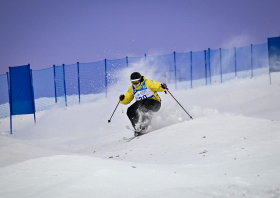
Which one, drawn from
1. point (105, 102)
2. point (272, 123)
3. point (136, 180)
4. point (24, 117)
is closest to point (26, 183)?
point (136, 180)

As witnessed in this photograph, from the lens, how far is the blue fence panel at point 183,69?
18.4 meters

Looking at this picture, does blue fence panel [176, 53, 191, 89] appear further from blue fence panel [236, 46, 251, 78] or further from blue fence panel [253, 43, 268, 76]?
blue fence panel [253, 43, 268, 76]

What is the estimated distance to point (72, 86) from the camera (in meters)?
16.6

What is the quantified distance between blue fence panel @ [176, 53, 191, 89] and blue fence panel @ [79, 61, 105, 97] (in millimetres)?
5241

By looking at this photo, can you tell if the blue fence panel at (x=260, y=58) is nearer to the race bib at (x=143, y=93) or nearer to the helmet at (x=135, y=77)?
the race bib at (x=143, y=93)

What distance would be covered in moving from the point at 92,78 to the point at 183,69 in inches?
249

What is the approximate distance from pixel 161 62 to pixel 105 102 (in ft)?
15.7

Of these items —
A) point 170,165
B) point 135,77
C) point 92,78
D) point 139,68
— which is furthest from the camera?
point 139,68

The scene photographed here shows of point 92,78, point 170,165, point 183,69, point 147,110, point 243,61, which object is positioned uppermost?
point 243,61

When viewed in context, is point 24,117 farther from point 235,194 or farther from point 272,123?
point 235,194

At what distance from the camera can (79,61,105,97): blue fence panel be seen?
647 inches

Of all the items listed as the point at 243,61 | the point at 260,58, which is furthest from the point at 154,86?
the point at 260,58

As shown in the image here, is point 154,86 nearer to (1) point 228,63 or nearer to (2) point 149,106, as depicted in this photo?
(2) point 149,106

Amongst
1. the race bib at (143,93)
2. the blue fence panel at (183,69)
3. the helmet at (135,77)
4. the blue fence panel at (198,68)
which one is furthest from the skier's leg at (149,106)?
the blue fence panel at (198,68)
